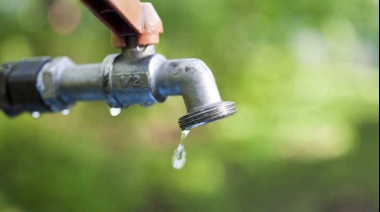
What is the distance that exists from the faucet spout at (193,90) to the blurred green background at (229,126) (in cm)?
77

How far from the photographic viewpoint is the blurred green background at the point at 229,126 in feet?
4.02

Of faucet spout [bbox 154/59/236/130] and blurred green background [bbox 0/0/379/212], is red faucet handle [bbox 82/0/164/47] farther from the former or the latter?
blurred green background [bbox 0/0/379/212]

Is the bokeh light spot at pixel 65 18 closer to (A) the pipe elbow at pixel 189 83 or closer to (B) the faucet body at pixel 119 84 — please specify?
(B) the faucet body at pixel 119 84

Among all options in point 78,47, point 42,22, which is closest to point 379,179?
point 78,47

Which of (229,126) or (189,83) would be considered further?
(229,126)

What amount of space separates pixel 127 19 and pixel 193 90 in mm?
91

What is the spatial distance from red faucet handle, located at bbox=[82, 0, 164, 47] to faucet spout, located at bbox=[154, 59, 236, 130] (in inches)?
1.5

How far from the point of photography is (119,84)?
495 millimetres

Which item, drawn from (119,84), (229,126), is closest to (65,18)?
(229,126)

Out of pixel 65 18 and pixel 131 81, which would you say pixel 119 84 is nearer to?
pixel 131 81

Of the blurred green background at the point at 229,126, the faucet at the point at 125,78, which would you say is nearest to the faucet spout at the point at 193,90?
the faucet at the point at 125,78

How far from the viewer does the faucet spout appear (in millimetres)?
433

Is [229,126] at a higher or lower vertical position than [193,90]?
lower

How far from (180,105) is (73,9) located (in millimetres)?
371
